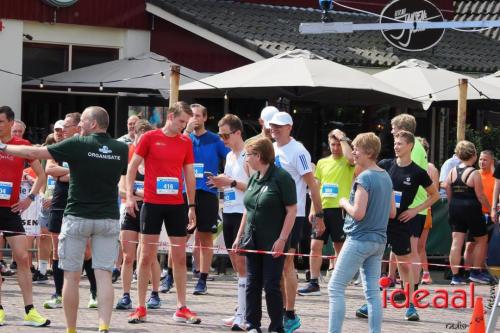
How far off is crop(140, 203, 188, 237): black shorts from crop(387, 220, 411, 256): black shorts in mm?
2106

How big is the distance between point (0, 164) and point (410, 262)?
415 cm

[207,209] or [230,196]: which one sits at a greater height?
[230,196]

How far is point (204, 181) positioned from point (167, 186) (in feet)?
6.83

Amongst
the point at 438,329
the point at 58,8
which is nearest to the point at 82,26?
the point at 58,8

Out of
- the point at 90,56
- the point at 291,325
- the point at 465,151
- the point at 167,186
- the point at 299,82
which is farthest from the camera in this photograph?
the point at 90,56

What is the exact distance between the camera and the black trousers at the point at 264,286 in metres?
10.3

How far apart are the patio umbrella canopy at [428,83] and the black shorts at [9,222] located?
9.30m

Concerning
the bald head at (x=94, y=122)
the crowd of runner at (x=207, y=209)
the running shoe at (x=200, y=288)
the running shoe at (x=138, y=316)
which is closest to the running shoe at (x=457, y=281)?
the crowd of runner at (x=207, y=209)

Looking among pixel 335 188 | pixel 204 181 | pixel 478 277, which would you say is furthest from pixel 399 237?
pixel 478 277

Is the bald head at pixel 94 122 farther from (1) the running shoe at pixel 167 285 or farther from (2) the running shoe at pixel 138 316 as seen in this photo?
(1) the running shoe at pixel 167 285

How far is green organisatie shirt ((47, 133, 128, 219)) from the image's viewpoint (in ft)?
33.5

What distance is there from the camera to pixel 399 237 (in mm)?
12438

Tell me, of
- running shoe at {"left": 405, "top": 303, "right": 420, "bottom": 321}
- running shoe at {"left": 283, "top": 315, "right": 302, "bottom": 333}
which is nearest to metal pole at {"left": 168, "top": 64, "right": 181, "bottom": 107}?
running shoe at {"left": 405, "top": 303, "right": 420, "bottom": 321}

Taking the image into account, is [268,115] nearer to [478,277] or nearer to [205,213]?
[205,213]
